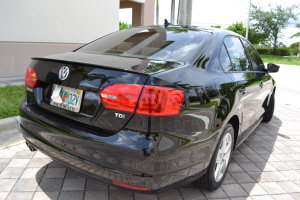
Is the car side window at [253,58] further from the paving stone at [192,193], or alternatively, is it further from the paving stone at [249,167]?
the paving stone at [192,193]

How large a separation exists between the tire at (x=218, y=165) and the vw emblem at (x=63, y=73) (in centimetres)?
140

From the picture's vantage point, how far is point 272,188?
2.86 meters

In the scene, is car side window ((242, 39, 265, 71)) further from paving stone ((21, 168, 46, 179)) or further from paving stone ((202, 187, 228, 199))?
paving stone ((21, 168, 46, 179))

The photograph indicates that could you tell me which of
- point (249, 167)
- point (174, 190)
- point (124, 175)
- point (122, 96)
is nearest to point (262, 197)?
point (249, 167)

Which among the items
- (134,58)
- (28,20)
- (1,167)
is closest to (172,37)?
(134,58)

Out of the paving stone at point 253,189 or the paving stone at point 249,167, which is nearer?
the paving stone at point 253,189

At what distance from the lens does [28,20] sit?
7344 mm

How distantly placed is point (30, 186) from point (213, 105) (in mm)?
1832

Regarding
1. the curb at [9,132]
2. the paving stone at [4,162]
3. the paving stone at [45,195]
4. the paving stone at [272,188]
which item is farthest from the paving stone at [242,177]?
the curb at [9,132]

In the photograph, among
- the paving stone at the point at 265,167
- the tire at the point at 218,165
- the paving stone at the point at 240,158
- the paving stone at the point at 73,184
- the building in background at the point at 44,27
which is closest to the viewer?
the tire at the point at 218,165

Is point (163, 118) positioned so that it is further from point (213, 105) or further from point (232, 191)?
point (232, 191)

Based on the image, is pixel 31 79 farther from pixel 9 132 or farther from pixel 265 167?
pixel 265 167

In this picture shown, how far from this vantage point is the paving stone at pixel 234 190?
2670 millimetres

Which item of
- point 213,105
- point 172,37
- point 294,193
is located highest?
point 172,37
